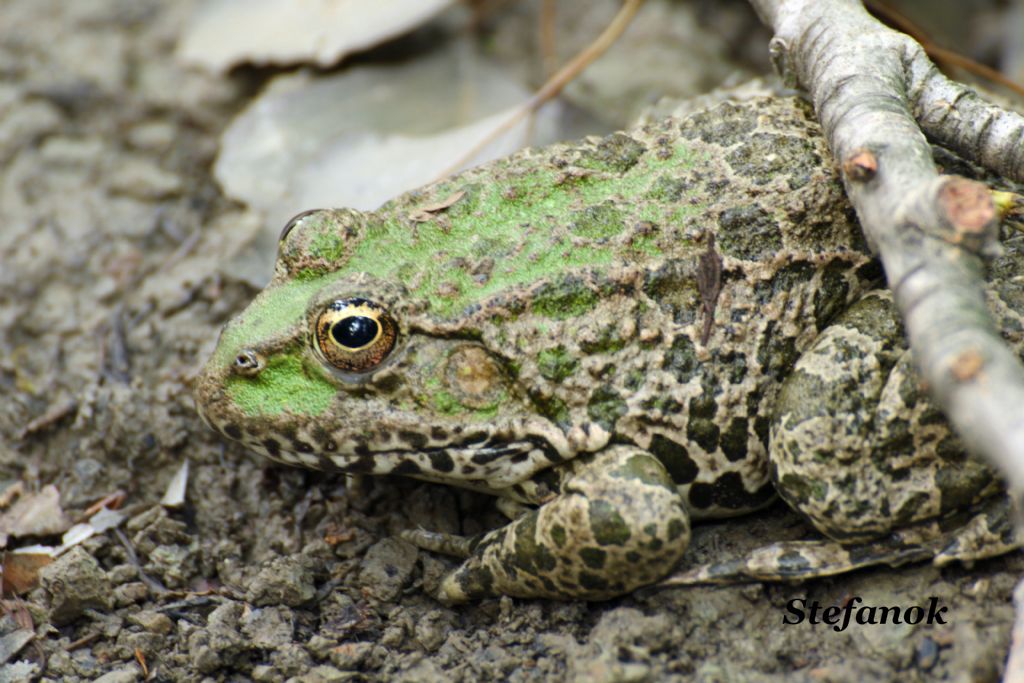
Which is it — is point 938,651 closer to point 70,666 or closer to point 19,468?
point 70,666

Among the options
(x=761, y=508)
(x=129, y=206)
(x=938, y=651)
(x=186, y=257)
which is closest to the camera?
(x=938, y=651)

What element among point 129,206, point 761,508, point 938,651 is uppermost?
point 129,206

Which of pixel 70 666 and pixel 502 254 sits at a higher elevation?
pixel 502 254

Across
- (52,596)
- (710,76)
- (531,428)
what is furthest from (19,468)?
(710,76)

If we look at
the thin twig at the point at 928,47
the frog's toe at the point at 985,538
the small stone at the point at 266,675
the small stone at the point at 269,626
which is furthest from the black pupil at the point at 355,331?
the thin twig at the point at 928,47

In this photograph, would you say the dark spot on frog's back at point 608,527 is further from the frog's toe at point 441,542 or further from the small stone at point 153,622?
the small stone at point 153,622

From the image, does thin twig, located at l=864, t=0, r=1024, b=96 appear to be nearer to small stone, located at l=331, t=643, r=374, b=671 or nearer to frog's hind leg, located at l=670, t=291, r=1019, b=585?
frog's hind leg, located at l=670, t=291, r=1019, b=585
